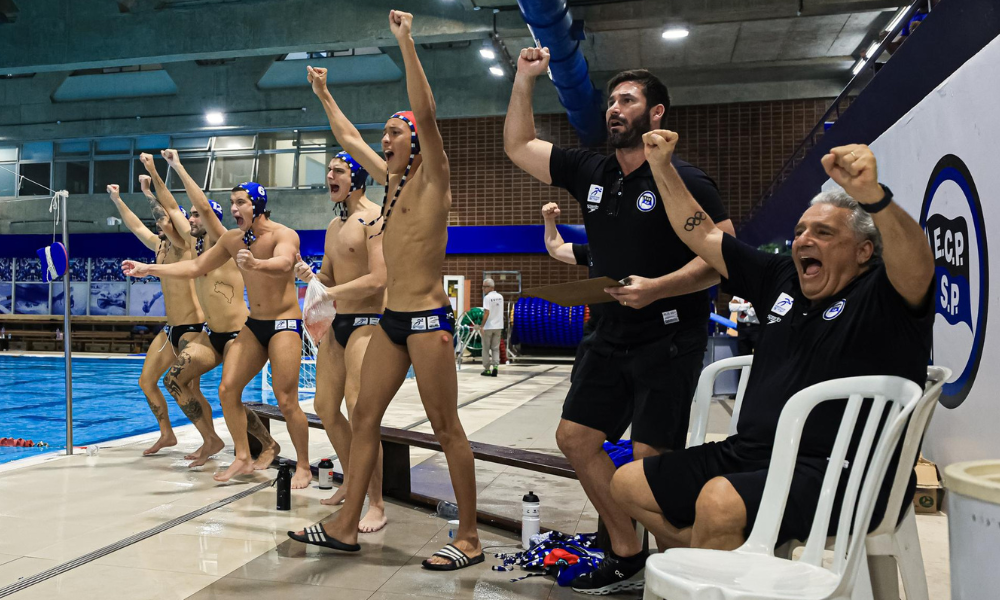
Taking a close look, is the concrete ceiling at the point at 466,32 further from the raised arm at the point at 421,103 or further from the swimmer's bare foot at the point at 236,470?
the raised arm at the point at 421,103

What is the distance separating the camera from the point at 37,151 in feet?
77.6

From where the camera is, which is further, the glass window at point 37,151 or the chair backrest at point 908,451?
the glass window at point 37,151

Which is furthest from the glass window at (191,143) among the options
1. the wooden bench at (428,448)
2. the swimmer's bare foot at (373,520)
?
the swimmer's bare foot at (373,520)

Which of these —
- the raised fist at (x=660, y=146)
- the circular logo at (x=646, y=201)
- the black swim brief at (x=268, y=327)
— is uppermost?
the raised fist at (x=660, y=146)

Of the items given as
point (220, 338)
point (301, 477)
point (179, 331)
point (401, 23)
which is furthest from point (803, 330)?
point (179, 331)

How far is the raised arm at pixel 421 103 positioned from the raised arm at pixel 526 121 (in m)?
0.32

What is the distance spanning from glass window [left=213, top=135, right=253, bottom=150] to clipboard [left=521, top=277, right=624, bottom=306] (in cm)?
2190

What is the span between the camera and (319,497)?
4.76 metres

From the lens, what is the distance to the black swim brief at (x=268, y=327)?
5.19 m

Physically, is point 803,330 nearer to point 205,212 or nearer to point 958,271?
point 958,271

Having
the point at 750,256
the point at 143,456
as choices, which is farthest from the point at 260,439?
the point at 750,256

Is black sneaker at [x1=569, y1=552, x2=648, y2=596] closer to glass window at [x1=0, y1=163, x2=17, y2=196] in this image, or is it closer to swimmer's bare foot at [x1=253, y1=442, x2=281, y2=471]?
swimmer's bare foot at [x1=253, y1=442, x2=281, y2=471]

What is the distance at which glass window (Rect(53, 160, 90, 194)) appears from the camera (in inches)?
925

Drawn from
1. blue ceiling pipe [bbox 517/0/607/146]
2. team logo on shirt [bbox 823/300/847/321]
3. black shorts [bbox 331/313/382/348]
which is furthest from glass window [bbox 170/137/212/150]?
team logo on shirt [bbox 823/300/847/321]
